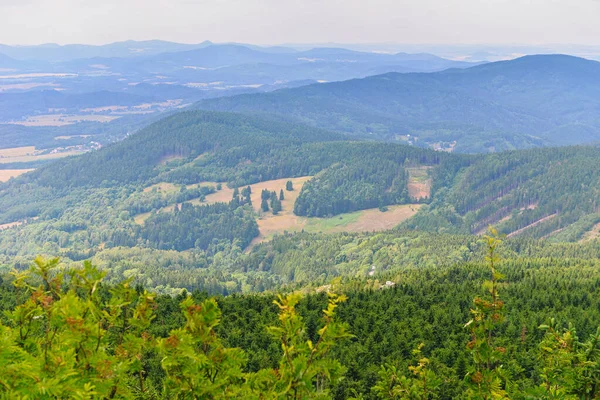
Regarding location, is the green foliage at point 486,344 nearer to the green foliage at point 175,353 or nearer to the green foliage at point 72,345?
the green foliage at point 175,353

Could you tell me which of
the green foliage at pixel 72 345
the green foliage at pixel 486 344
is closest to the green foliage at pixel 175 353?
the green foliage at pixel 72 345

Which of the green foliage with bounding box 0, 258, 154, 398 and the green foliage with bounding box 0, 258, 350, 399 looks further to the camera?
the green foliage with bounding box 0, 258, 350, 399

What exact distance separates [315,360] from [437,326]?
247ft

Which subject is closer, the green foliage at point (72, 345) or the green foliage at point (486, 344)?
the green foliage at point (72, 345)

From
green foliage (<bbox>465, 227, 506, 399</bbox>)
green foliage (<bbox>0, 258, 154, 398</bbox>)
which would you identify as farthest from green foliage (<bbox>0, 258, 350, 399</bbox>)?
green foliage (<bbox>465, 227, 506, 399</bbox>)

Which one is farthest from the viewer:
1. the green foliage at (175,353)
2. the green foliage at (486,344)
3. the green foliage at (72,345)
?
the green foliage at (486,344)

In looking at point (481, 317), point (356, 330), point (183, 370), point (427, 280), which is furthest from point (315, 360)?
point (427, 280)

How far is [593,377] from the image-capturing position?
16.6 metres

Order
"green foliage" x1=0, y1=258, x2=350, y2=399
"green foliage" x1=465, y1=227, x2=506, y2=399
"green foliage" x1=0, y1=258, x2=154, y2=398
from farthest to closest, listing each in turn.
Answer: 1. "green foliage" x1=465, y1=227, x2=506, y2=399
2. "green foliage" x1=0, y1=258, x2=350, y2=399
3. "green foliage" x1=0, y1=258, x2=154, y2=398

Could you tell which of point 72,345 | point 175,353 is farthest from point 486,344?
point 72,345

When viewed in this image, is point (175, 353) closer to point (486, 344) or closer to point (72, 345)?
point (72, 345)

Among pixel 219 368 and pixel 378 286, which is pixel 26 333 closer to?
pixel 219 368

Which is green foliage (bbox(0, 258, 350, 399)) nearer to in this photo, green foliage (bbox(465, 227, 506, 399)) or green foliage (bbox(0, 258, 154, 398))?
green foliage (bbox(0, 258, 154, 398))

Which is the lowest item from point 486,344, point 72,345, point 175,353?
point 486,344
